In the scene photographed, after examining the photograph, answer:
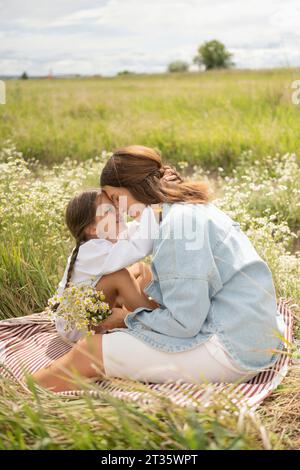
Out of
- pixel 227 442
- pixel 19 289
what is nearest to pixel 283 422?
pixel 227 442

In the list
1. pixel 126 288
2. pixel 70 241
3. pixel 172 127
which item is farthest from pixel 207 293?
pixel 172 127

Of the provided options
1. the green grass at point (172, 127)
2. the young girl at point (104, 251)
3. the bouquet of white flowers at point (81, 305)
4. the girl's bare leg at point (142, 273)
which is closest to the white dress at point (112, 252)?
the young girl at point (104, 251)

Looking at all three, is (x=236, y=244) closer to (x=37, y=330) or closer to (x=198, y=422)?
(x=198, y=422)

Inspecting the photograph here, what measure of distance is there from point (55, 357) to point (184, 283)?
0.96 metres

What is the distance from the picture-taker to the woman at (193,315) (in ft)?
8.52

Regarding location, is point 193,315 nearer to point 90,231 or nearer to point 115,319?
point 115,319

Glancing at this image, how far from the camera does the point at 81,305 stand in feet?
9.32

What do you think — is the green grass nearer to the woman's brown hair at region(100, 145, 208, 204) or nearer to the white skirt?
the woman's brown hair at region(100, 145, 208, 204)

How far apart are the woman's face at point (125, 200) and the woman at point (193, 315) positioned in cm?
9

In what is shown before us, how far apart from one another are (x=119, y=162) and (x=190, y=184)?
1.13 feet

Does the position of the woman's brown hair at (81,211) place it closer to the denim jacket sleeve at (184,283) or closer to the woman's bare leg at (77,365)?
the woman's bare leg at (77,365)

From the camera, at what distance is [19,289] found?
3.63m

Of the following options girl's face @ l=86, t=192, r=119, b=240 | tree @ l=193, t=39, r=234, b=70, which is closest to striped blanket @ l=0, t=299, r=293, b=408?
girl's face @ l=86, t=192, r=119, b=240

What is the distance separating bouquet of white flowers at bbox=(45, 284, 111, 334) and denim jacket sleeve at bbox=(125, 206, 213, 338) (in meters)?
0.38
